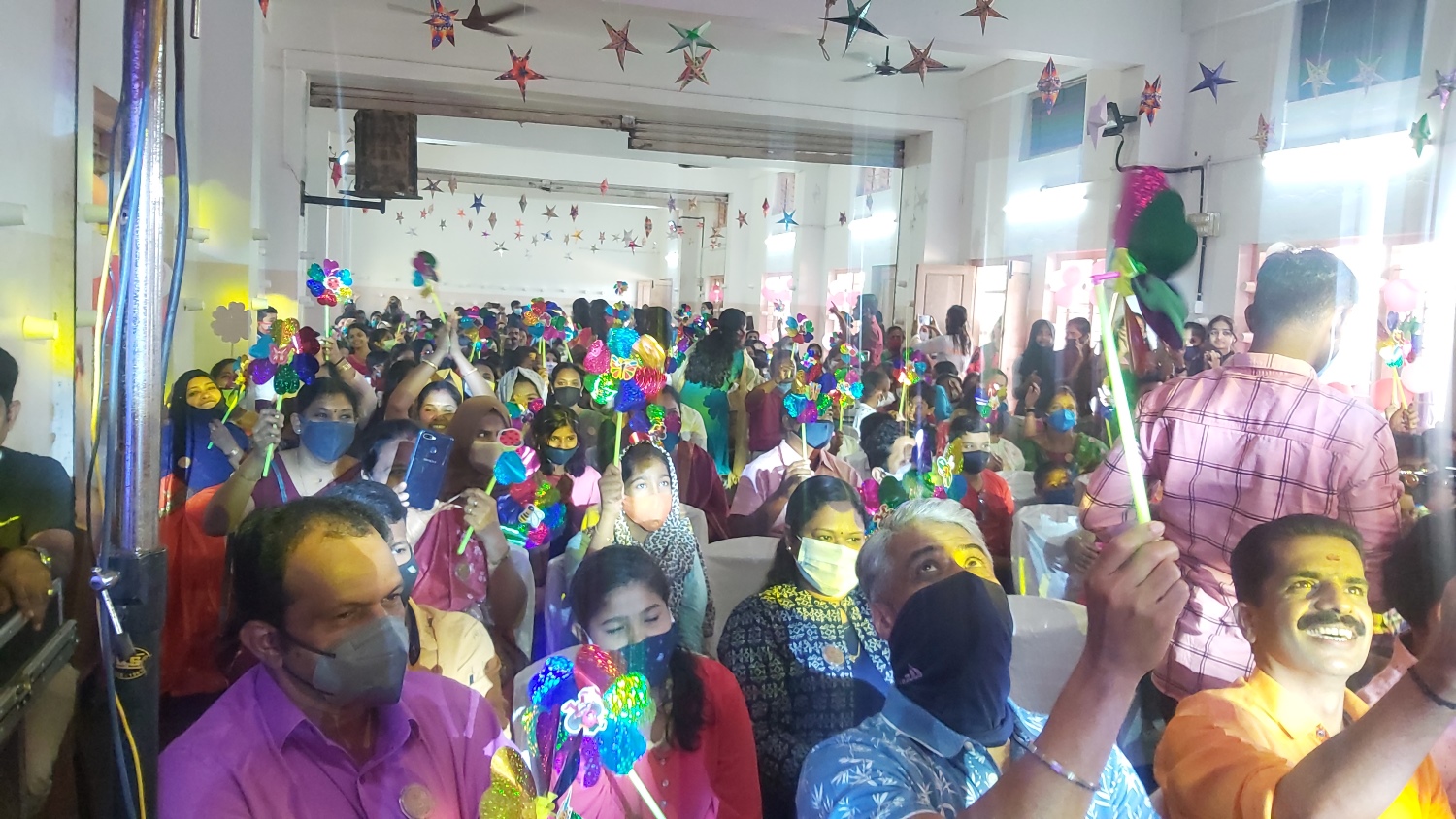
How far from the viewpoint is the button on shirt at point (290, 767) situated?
28.5 inches

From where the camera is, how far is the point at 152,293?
0.69m

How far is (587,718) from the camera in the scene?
85cm

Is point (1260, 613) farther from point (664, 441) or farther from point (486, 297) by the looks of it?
point (486, 297)

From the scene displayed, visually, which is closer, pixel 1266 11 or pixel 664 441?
pixel 664 441

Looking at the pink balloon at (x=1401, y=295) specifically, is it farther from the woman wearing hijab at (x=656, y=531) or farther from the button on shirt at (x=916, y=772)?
the woman wearing hijab at (x=656, y=531)

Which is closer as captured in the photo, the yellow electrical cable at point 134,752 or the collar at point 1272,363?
the yellow electrical cable at point 134,752

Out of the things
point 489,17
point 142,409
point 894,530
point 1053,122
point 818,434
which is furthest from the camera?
point 1053,122

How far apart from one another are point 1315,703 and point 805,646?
1.68 feet

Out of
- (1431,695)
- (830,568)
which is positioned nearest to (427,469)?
(830,568)

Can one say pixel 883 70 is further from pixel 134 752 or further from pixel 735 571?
pixel 134 752

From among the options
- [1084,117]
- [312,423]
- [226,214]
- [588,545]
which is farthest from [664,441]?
[1084,117]

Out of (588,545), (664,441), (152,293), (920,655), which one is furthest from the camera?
(664,441)

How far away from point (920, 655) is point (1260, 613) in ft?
1.14

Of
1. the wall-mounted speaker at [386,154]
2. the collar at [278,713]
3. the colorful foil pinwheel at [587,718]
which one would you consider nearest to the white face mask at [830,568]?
the colorful foil pinwheel at [587,718]
